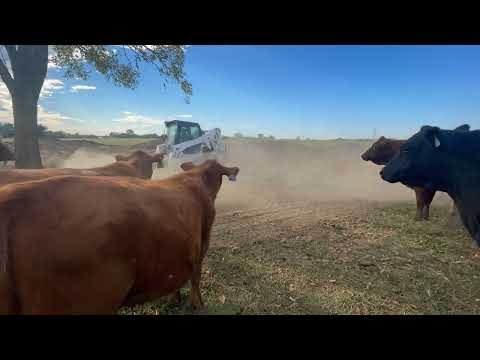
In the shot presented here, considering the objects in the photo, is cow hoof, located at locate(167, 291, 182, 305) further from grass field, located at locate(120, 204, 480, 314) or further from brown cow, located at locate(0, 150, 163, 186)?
brown cow, located at locate(0, 150, 163, 186)

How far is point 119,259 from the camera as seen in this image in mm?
2018

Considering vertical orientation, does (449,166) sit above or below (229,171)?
above

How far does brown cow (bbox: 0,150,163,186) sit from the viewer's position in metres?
5.24

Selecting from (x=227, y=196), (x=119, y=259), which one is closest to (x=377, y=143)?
(x=227, y=196)

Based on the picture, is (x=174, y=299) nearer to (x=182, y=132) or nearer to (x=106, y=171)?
(x=106, y=171)

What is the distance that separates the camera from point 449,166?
3.74 m

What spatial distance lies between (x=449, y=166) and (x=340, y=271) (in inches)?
97.8

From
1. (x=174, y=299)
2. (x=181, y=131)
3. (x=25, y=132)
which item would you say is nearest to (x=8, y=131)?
(x=25, y=132)

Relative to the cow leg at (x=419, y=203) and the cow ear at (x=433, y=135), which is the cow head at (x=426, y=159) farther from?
the cow leg at (x=419, y=203)

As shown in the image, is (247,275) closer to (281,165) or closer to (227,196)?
(227,196)

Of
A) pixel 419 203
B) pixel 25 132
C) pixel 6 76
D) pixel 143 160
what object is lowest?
pixel 419 203

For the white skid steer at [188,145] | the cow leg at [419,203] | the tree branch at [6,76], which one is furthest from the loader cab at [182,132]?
the cow leg at [419,203]

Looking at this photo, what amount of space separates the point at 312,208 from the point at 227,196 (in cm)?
410

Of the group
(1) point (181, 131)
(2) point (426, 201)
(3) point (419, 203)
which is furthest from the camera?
(1) point (181, 131)
